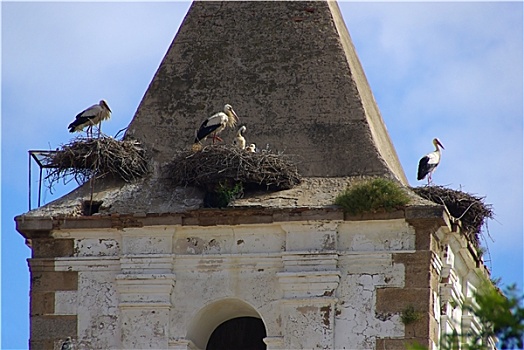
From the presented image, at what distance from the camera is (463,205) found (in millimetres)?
17406

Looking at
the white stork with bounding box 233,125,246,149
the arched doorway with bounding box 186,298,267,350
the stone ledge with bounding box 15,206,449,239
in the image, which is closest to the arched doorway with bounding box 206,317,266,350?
the arched doorway with bounding box 186,298,267,350

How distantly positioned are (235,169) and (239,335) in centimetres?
180

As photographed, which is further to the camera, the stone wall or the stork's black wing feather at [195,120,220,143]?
the stork's black wing feather at [195,120,220,143]

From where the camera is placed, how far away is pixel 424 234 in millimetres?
16453

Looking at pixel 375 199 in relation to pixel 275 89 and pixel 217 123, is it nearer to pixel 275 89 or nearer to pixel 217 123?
pixel 217 123

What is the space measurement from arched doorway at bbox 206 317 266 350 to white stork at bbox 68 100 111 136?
230 centimetres

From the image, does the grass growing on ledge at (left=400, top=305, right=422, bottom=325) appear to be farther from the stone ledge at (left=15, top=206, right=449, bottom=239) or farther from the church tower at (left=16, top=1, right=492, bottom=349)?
the stone ledge at (left=15, top=206, right=449, bottom=239)

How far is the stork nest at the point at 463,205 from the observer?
17.2 metres

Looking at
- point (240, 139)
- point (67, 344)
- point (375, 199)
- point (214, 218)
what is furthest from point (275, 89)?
point (67, 344)

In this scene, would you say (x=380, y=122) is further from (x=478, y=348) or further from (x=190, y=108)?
(x=478, y=348)

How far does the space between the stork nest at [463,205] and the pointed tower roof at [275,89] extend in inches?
15.5

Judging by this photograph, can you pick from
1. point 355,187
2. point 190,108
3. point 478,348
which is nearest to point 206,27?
point 190,108

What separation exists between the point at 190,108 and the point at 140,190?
1087mm

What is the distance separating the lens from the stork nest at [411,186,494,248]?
56.5 feet
